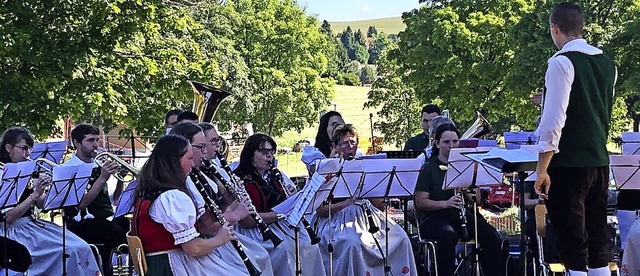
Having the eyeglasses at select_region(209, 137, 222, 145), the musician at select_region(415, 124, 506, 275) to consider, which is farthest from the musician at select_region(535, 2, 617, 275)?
the eyeglasses at select_region(209, 137, 222, 145)

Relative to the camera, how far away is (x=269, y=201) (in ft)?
20.1

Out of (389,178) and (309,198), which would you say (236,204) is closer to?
(309,198)

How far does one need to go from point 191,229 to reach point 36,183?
7.19 ft

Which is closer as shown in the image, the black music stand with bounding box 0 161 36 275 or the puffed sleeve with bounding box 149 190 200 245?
the puffed sleeve with bounding box 149 190 200 245

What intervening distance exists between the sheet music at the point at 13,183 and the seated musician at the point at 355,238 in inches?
89.9

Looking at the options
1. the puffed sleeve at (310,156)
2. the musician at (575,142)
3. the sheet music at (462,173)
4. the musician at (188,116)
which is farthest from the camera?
the musician at (188,116)

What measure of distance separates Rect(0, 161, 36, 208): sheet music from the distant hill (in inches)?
5346

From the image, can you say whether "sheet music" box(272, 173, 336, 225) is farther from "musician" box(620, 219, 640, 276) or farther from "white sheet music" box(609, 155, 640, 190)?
"musician" box(620, 219, 640, 276)

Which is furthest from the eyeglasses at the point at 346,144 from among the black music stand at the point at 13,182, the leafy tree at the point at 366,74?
the leafy tree at the point at 366,74

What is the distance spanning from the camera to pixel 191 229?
4.14m

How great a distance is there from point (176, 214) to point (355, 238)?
8.20ft

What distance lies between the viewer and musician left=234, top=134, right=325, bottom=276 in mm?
5980

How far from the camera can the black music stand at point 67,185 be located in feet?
18.8

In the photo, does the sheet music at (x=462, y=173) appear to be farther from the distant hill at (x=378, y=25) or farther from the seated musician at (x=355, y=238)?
the distant hill at (x=378, y=25)
